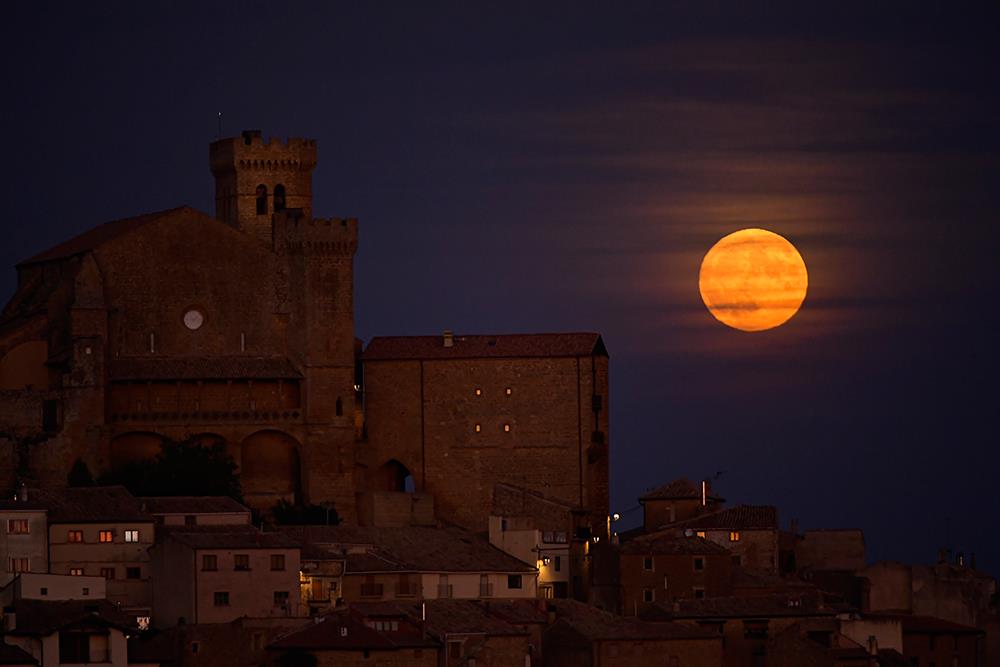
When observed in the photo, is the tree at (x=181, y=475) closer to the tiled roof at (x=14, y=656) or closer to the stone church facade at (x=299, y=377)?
the stone church facade at (x=299, y=377)

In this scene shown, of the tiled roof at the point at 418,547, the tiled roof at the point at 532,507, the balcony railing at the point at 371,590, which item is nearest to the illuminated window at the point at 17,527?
the tiled roof at the point at 418,547

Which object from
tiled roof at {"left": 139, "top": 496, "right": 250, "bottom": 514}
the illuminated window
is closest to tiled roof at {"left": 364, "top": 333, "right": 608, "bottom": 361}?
tiled roof at {"left": 139, "top": 496, "right": 250, "bottom": 514}

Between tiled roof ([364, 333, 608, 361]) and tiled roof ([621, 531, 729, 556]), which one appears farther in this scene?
tiled roof ([364, 333, 608, 361])

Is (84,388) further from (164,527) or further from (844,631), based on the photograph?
(844,631)

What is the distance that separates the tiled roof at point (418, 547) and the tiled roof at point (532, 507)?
9.51ft

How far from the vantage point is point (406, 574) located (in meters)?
87.4

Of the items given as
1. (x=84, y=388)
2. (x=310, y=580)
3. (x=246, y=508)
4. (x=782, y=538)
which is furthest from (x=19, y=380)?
(x=782, y=538)

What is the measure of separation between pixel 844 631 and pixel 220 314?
21950mm

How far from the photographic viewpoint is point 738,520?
96.2 metres

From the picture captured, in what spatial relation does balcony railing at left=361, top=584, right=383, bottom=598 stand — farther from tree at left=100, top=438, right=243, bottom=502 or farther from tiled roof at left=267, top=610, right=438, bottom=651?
tree at left=100, top=438, right=243, bottom=502

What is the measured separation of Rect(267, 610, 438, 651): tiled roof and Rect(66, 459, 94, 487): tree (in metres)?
15.4

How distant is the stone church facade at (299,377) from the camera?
321ft

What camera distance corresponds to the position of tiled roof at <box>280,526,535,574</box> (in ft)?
291

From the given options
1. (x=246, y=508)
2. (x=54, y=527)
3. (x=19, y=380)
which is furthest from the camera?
(x=19, y=380)
